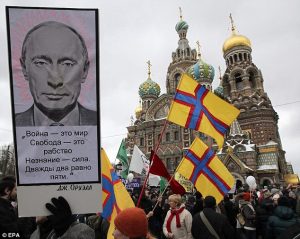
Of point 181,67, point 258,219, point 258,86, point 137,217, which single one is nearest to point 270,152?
point 258,86

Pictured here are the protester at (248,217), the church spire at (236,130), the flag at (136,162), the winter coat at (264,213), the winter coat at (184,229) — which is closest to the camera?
the winter coat at (184,229)

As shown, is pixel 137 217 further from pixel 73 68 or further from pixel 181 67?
pixel 181 67

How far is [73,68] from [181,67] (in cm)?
4412

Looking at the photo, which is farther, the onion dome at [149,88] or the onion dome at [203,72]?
the onion dome at [149,88]

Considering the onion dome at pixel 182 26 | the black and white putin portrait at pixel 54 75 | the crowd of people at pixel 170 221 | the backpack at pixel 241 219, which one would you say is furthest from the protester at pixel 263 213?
the onion dome at pixel 182 26

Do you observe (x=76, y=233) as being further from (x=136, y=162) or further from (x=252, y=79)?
(x=252, y=79)

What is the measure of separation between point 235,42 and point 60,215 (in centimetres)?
4105

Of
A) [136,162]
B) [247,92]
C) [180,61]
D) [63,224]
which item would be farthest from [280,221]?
[180,61]

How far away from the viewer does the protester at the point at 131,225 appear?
2.43 metres

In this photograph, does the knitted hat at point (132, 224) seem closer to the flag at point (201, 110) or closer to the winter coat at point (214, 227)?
the winter coat at point (214, 227)

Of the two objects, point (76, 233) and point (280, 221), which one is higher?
point (76, 233)

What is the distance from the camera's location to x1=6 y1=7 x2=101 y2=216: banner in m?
2.33

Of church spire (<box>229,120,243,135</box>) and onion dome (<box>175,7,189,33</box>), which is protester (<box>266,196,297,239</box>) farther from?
onion dome (<box>175,7,189,33</box>)

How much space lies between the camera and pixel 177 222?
5602mm
